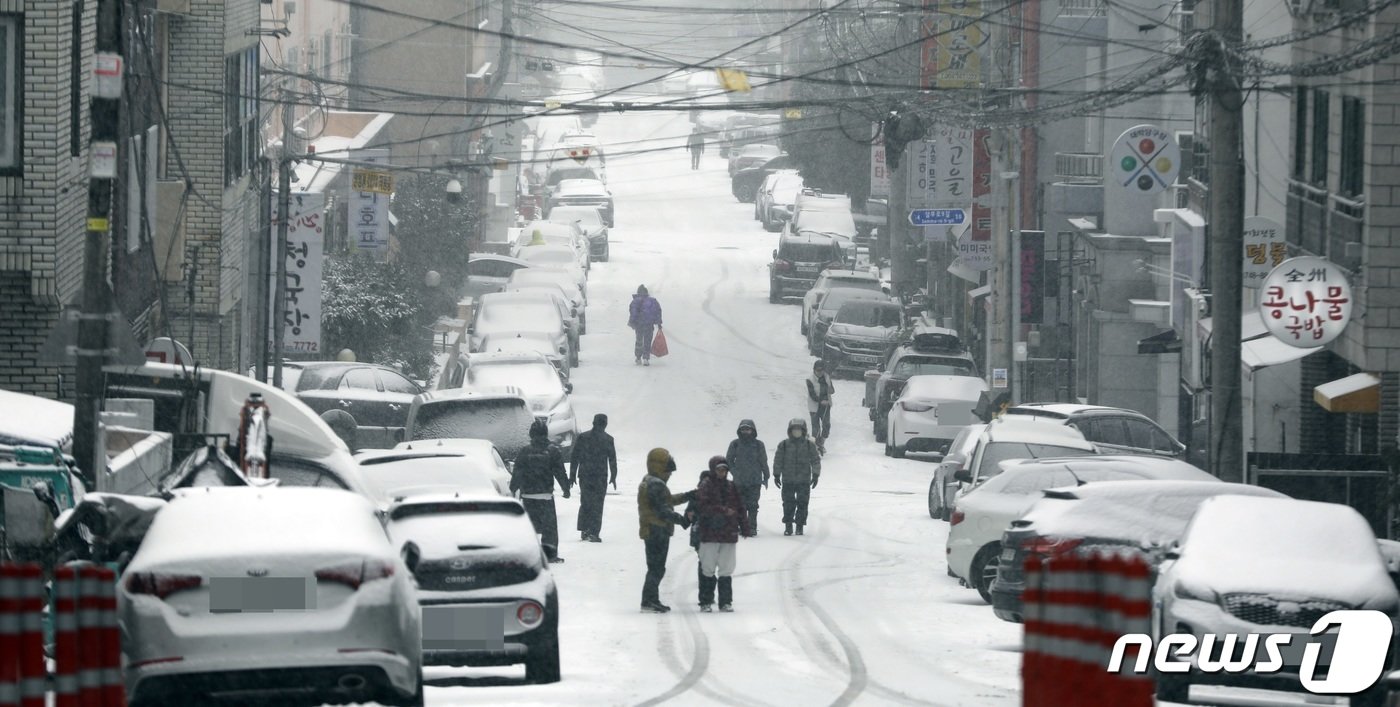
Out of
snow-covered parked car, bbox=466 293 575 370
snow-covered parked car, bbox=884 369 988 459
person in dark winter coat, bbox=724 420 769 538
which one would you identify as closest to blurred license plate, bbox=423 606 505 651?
person in dark winter coat, bbox=724 420 769 538

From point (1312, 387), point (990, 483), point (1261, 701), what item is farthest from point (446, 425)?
point (1261, 701)

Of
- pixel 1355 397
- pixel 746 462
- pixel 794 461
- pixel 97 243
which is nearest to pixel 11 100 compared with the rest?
pixel 97 243

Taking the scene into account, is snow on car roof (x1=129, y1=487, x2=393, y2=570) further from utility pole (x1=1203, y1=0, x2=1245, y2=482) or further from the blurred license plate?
utility pole (x1=1203, y1=0, x2=1245, y2=482)

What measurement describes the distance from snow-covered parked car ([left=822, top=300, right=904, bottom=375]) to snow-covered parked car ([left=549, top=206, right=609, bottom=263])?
2016cm

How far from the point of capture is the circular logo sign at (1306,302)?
20578mm

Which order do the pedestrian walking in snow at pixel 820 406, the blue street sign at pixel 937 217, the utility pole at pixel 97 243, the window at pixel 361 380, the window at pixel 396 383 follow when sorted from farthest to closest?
the blue street sign at pixel 937 217
the pedestrian walking in snow at pixel 820 406
the window at pixel 396 383
the window at pixel 361 380
the utility pole at pixel 97 243

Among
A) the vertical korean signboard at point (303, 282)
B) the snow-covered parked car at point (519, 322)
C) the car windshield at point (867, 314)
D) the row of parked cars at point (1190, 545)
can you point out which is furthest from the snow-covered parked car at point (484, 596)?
the car windshield at point (867, 314)

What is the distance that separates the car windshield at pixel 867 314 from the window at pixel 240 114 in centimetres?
1408

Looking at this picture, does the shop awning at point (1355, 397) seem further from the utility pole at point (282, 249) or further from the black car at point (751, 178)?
the black car at point (751, 178)

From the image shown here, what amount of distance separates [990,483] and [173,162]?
1453 cm

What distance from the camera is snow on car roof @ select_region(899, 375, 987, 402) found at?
1277 inches

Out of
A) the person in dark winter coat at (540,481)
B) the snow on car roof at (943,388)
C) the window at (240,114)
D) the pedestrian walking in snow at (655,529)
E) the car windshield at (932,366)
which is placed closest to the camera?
the pedestrian walking in snow at (655,529)

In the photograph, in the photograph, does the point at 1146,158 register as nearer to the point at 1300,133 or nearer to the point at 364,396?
the point at 1300,133

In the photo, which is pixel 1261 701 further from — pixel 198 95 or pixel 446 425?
pixel 198 95
